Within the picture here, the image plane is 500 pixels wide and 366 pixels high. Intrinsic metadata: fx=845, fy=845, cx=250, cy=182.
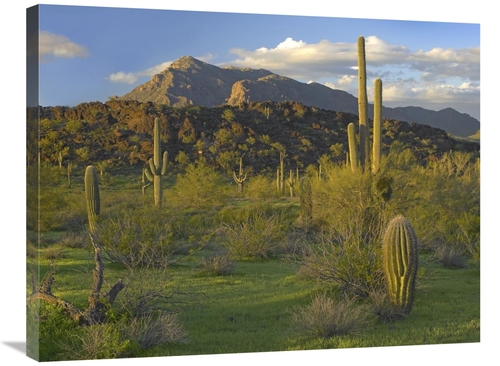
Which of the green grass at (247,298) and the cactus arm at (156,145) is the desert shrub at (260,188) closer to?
the green grass at (247,298)

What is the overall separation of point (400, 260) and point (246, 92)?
407 centimetres

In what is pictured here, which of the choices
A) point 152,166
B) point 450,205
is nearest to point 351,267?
point 152,166

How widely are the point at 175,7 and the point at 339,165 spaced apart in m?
5.52

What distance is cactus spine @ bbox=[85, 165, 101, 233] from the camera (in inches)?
557

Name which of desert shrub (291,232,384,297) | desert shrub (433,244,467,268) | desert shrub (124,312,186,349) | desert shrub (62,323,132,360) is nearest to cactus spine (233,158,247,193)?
desert shrub (433,244,467,268)

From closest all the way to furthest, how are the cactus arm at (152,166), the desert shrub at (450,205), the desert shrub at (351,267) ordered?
the desert shrub at (351,267) < the cactus arm at (152,166) < the desert shrub at (450,205)

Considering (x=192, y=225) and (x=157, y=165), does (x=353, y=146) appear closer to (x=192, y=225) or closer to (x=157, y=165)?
(x=192, y=225)

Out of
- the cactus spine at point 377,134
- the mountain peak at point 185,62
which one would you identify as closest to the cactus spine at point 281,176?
the cactus spine at point 377,134

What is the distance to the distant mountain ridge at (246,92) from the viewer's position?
1347 cm

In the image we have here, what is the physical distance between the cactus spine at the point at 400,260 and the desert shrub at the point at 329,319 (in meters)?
0.67

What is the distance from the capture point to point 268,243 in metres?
16.5

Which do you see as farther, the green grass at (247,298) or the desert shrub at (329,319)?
the green grass at (247,298)
